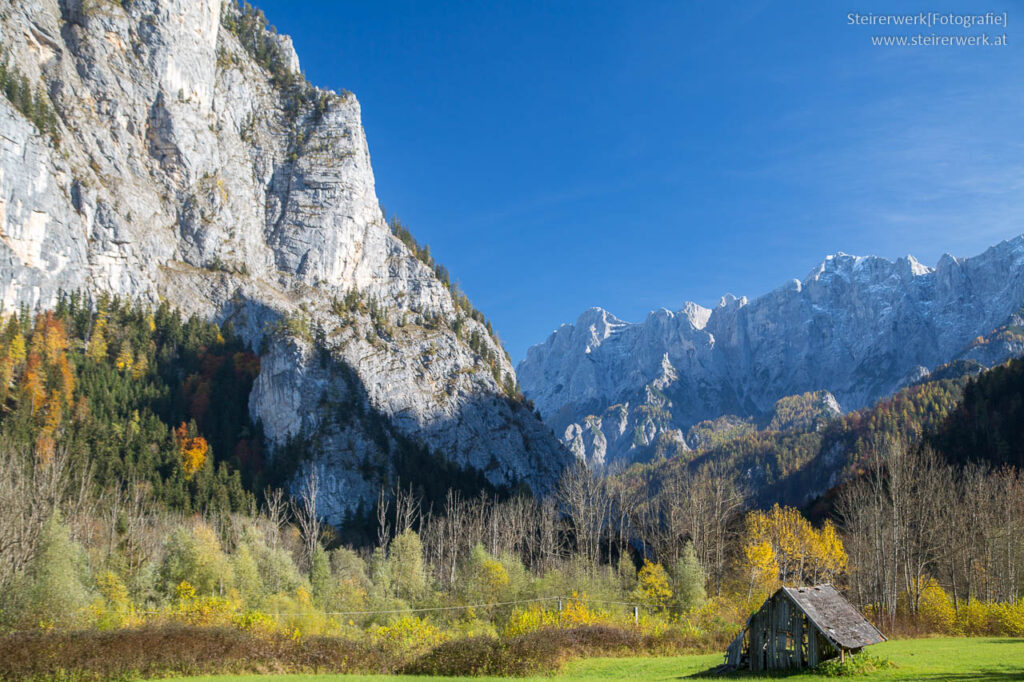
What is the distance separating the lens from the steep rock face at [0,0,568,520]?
139 metres

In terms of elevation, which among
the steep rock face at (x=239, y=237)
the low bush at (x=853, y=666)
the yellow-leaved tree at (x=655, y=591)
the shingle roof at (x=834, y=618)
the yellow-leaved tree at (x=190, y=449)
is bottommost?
the yellow-leaved tree at (x=655, y=591)

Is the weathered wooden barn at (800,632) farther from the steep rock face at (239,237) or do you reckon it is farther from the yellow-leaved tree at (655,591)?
the steep rock face at (239,237)

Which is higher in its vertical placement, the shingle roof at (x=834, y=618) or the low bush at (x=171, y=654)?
the shingle roof at (x=834, y=618)

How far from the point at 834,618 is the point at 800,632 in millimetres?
1671

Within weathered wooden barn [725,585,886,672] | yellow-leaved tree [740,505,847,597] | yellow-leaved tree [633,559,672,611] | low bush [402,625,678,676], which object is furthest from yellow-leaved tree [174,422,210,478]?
weathered wooden barn [725,585,886,672]

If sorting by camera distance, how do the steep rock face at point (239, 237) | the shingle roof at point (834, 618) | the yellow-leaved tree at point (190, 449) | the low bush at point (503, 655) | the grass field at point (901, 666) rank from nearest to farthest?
1. the grass field at point (901, 666)
2. the shingle roof at point (834, 618)
3. the low bush at point (503, 655)
4. the yellow-leaved tree at point (190, 449)
5. the steep rock face at point (239, 237)

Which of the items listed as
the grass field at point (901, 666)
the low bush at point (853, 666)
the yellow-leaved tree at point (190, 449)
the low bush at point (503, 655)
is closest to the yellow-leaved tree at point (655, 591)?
the grass field at point (901, 666)

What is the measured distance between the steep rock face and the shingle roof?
11062 cm

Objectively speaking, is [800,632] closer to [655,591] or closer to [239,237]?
[655,591]

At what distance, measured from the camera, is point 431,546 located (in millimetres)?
112125

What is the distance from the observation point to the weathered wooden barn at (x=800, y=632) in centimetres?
2873

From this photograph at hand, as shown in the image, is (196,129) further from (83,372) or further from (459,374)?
(459,374)

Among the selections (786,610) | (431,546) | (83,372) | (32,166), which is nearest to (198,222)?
(32,166)

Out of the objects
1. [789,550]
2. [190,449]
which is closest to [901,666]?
[789,550]
